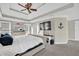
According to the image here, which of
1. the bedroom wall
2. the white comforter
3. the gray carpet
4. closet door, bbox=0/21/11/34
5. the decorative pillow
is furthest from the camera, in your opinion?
the gray carpet

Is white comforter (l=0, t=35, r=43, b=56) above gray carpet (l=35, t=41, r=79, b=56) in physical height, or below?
above

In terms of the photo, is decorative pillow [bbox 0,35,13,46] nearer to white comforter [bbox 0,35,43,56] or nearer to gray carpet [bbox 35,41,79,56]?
white comforter [bbox 0,35,43,56]

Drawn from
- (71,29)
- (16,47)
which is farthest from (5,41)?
(71,29)

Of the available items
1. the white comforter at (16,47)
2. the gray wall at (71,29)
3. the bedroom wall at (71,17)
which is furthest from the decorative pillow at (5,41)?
the gray wall at (71,29)

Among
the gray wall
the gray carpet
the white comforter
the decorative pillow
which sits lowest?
the gray carpet

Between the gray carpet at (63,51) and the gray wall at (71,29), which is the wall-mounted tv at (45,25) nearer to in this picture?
the gray wall at (71,29)

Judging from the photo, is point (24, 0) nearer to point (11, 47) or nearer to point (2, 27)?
point (2, 27)

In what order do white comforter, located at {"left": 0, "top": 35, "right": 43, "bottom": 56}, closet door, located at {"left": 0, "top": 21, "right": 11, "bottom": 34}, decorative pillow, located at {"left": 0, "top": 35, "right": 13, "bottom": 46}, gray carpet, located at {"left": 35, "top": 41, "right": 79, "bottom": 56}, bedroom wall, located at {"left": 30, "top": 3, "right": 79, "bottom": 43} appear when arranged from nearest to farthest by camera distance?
white comforter, located at {"left": 0, "top": 35, "right": 43, "bottom": 56} → decorative pillow, located at {"left": 0, "top": 35, "right": 13, "bottom": 46} → closet door, located at {"left": 0, "top": 21, "right": 11, "bottom": 34} → bedroom wall, located at {"left": 30, "top": 3, "right": 79, "bottom": 43} → gray carpet, located at {"left": 35, "top": 41, "right": 79, "bottom": 56}

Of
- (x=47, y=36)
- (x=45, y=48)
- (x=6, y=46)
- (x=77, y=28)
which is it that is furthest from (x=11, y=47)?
(x=45, y=48)

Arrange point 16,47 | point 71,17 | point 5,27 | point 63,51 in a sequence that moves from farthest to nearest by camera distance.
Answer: point 63,51, point 71,17, point 5,27, point 16,47

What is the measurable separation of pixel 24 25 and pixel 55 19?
3.13 feet

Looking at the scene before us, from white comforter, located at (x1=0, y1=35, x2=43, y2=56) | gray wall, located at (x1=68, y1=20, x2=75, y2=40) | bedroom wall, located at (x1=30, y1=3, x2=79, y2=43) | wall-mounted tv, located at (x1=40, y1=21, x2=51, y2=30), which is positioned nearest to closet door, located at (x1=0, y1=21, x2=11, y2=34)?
white comforter, located at (x1=0, y1=35, x2=43, y2=56)

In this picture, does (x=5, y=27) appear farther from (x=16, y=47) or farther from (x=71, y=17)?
(x=71, y=17)

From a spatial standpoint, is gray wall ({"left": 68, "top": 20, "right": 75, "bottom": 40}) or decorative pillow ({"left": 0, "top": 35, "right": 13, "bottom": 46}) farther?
gray wall ({"left": 68, "top": 20, "right": 75, "bottom": 40})
